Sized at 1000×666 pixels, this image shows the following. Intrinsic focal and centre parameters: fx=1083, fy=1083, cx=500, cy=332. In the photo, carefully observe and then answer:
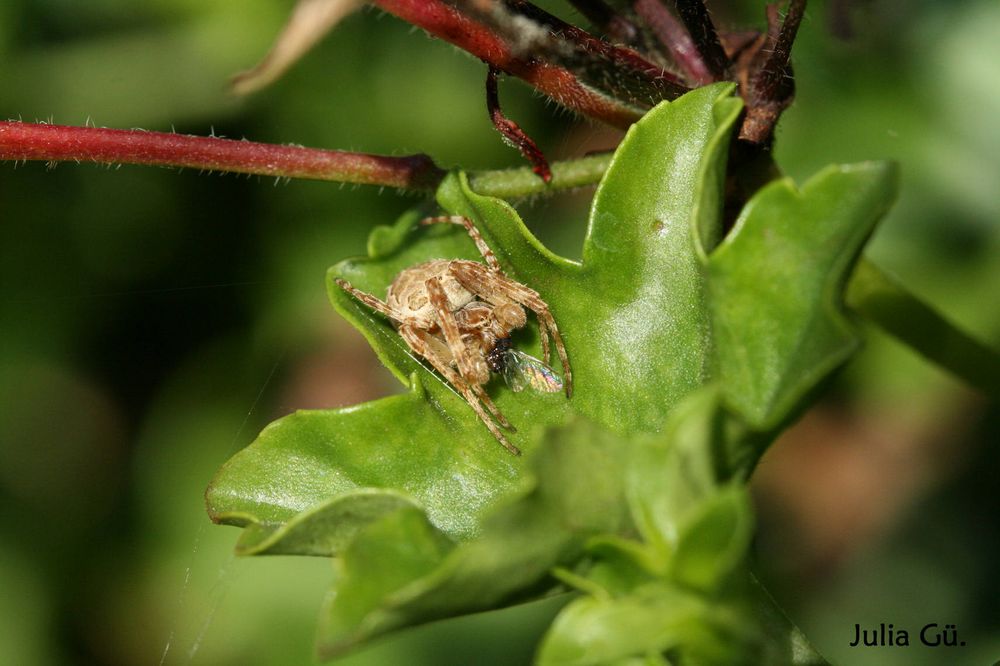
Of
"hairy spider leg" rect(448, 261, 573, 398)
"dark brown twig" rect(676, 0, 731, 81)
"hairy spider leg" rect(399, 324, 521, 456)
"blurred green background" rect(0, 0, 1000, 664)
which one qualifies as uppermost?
"dark brown twig" rect(676, 0, 731, 81)

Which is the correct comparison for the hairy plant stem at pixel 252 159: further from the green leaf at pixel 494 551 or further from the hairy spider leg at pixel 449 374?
the green leaf at pixel 494 551

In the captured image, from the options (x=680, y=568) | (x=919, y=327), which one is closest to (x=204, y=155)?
(x=680, y=568)

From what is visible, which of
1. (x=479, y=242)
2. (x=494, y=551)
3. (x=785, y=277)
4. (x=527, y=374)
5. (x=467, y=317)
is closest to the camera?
(x=494, y=551)

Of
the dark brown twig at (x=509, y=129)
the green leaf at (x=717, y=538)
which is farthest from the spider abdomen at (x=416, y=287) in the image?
the green leaf at (x=717, y=538)

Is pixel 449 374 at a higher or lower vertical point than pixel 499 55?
lower

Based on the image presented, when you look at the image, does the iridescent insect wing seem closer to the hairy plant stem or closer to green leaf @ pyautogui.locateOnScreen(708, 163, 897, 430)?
the hairy plant stem

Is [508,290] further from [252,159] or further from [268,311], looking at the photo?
[268,311]

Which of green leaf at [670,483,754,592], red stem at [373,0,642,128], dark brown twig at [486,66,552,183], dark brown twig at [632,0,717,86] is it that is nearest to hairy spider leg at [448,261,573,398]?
dark brown twig at [486,66,552,183]
